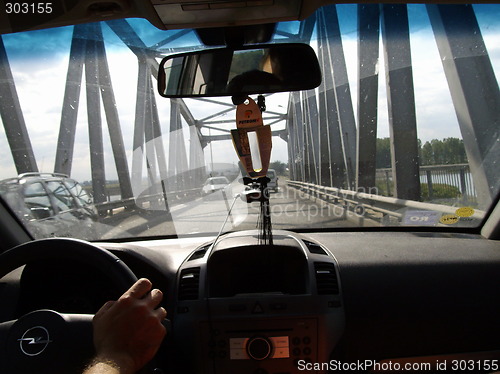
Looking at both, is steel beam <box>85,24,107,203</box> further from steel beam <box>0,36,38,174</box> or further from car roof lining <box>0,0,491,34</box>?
car roof lining <box>0,0,491,34</box>

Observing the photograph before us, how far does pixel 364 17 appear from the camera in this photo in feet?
15.2

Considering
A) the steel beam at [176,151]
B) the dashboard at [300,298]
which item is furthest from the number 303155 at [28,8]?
the steel beam at [176,151]

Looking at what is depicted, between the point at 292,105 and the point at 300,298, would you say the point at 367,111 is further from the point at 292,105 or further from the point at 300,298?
the point at 300,298

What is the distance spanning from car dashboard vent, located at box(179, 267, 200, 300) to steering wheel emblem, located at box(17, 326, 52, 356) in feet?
3.27

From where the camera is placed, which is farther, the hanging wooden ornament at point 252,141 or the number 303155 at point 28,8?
the hanging wooden ornament at point 252,141

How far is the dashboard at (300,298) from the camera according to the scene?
2525mm

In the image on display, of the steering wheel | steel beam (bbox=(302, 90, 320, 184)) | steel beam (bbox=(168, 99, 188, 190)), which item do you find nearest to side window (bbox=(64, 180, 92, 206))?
steel beam (bbox=(168, 99, 188, 190))

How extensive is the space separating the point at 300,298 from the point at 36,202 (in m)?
2.34

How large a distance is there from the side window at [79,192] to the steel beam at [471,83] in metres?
3.48

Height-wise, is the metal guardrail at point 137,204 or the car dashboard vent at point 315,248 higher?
the metal guardrail at point 137,204

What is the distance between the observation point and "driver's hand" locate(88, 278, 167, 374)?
4.78ft

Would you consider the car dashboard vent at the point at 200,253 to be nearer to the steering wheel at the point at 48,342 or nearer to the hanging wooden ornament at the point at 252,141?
the hanging wooden ornament at the point at 252,141

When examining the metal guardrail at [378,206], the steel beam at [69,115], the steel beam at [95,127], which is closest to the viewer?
the metal guardrail at [378,206]

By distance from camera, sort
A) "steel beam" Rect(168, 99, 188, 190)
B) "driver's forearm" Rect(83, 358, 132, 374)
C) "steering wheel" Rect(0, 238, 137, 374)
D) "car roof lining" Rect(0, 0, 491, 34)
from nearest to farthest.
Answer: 1. "driver's forearm" Rect(83, 358, 132, 374)
2. "steering wheel" Rect(0, 238, 137, 374)
3. "car roof lining" Rect(0, 0, 491, 34)
4. "steel beam" Rect(168, 99, 188, 190)
